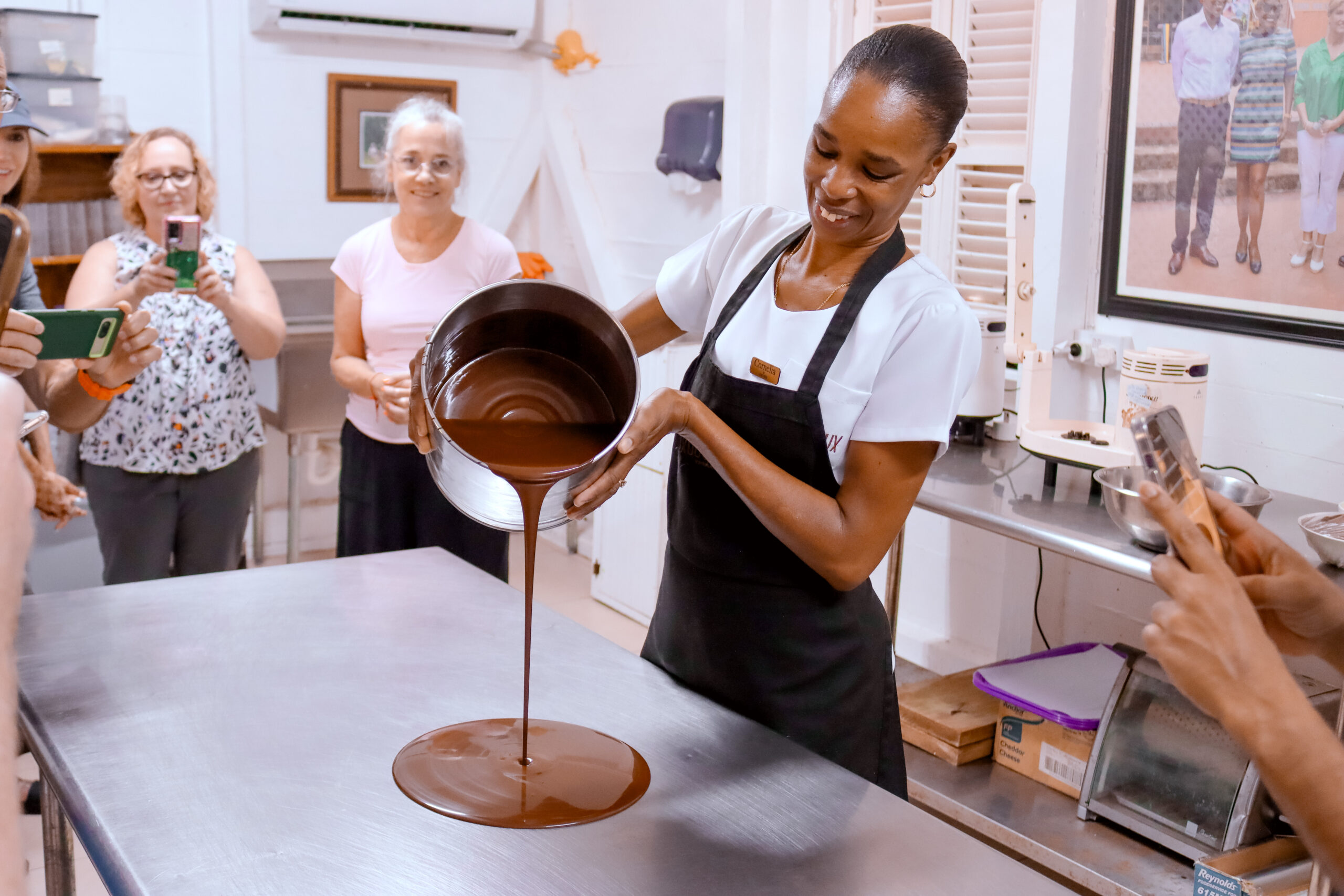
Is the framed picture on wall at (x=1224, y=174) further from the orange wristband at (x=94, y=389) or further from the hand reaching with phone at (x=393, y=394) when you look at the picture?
the orange wristband at (x=94, y=389)

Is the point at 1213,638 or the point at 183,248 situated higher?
the point at 183,248

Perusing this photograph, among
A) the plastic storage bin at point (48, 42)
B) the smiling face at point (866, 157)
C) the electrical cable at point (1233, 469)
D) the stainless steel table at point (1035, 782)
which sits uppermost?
the plastic storage bin at point (48, 42)

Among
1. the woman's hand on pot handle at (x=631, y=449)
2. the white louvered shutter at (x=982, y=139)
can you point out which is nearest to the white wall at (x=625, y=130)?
the white louvered shutter at (x=982, y=139)

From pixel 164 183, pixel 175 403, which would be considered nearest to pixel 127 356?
pixel 175 403

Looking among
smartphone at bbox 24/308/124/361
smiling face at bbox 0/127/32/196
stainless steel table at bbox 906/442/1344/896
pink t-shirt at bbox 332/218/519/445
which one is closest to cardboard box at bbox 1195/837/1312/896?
stainless steel table at bbox 906/442/1344/896

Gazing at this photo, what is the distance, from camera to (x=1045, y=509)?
2264 mm

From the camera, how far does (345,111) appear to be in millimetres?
4352

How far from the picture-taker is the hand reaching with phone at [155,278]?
2.53 m

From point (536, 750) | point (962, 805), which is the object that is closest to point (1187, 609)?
point (536, 750)

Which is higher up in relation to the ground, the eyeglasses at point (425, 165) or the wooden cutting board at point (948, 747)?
the eyeglasses at point (425, 165)

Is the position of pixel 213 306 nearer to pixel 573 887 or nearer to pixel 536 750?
pixel 536 750

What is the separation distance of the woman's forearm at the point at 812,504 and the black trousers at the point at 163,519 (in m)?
1.85

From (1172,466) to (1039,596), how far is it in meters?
2.10

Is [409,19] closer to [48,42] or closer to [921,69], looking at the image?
[48,42]
